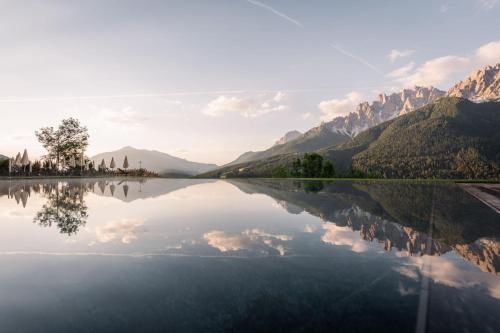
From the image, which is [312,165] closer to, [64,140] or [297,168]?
[297,168]

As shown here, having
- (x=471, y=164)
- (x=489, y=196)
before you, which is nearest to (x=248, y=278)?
(x=489, y=196)

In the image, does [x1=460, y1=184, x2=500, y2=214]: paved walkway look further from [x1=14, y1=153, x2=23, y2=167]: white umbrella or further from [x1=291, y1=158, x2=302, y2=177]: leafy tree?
[x1=14, y1=153, x2=23, y2=167]: white umbrella

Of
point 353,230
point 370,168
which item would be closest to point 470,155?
point 370,168

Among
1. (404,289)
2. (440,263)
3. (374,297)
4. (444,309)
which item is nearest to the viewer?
(444,309)

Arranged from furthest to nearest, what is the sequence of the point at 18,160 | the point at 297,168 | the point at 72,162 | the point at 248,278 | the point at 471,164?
the point at 471,164
the point at 297,168
the point at 72,162
the point at 18,160
the point at 248,278

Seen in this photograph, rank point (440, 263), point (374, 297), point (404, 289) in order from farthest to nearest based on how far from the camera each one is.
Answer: point (440, 263)
point (404, 289)
point (374, 297)

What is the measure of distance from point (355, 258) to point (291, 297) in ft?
8.44

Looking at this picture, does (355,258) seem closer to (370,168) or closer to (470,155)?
(370,168)

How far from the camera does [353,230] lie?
9367mm

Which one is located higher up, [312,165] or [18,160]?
[18,160]

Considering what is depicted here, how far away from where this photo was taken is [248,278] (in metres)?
5.08

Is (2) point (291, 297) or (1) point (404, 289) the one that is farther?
(1) point (404, 289)

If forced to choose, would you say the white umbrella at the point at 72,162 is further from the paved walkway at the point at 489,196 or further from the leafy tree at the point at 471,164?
the leafy tree at the point at 471,164

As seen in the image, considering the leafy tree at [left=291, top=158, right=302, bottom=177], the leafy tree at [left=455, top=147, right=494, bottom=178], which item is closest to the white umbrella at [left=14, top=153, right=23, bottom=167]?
the leafy tree at [left=291, top=158, right=302, bottom=177]
